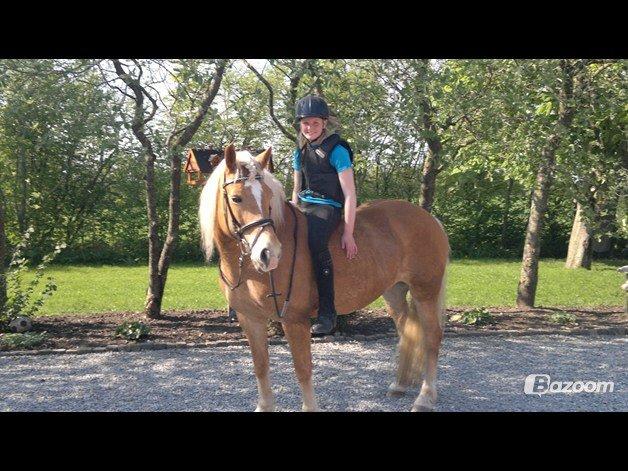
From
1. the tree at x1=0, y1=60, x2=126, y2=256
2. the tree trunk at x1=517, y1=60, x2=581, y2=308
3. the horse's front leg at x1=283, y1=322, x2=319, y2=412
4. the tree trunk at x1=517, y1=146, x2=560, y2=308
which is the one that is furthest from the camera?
the tree trunk at x1=517, y1=146, x2=560, y2=308

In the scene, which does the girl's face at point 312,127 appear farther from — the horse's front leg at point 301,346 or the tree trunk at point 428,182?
the tree trunk at point 428,182

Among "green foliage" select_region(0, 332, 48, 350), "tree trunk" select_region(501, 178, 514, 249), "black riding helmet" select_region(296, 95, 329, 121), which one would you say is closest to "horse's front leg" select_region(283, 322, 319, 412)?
"black riding helmet" select_region(296, 95, 329, 121)

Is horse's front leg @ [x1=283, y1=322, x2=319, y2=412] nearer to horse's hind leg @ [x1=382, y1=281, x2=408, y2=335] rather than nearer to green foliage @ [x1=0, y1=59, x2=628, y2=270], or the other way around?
horse's hind leg @ [x1=382, y1=281, x2=408, y2=335]

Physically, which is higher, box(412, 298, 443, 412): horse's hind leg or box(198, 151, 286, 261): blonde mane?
box(198, 151, 286, 261): blonde mane

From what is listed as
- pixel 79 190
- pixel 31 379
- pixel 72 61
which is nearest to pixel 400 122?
pixel 72 61

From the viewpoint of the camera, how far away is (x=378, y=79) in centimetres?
764

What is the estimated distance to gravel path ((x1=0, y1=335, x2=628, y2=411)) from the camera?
214 inches

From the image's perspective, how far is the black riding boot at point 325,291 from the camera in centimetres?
443

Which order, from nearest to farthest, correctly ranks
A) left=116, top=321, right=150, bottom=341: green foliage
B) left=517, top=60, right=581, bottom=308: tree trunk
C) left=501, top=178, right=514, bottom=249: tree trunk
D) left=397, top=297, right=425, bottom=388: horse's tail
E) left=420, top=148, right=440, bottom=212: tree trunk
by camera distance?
left=397, top=297, right=425, bottom=388: horse's tail → left=116, top=321, right=150, bottom=341: green foliage → left=420, top=148, right=440, bottom=212: tree trunk → left=517, top=60, right=581, bottom=308: tree trunk → left=501, top=178, right=514, bottom=249: tree trunk

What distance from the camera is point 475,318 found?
911cm

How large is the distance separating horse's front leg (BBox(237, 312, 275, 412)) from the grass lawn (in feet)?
18.7

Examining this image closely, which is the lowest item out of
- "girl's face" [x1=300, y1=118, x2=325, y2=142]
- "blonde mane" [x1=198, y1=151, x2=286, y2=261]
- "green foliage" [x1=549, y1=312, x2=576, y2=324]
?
"green foliage" [x1=549, y1=312, x2=576, y2=324]

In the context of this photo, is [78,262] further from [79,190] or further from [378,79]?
[378,79]

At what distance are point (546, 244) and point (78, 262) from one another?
15.2m
